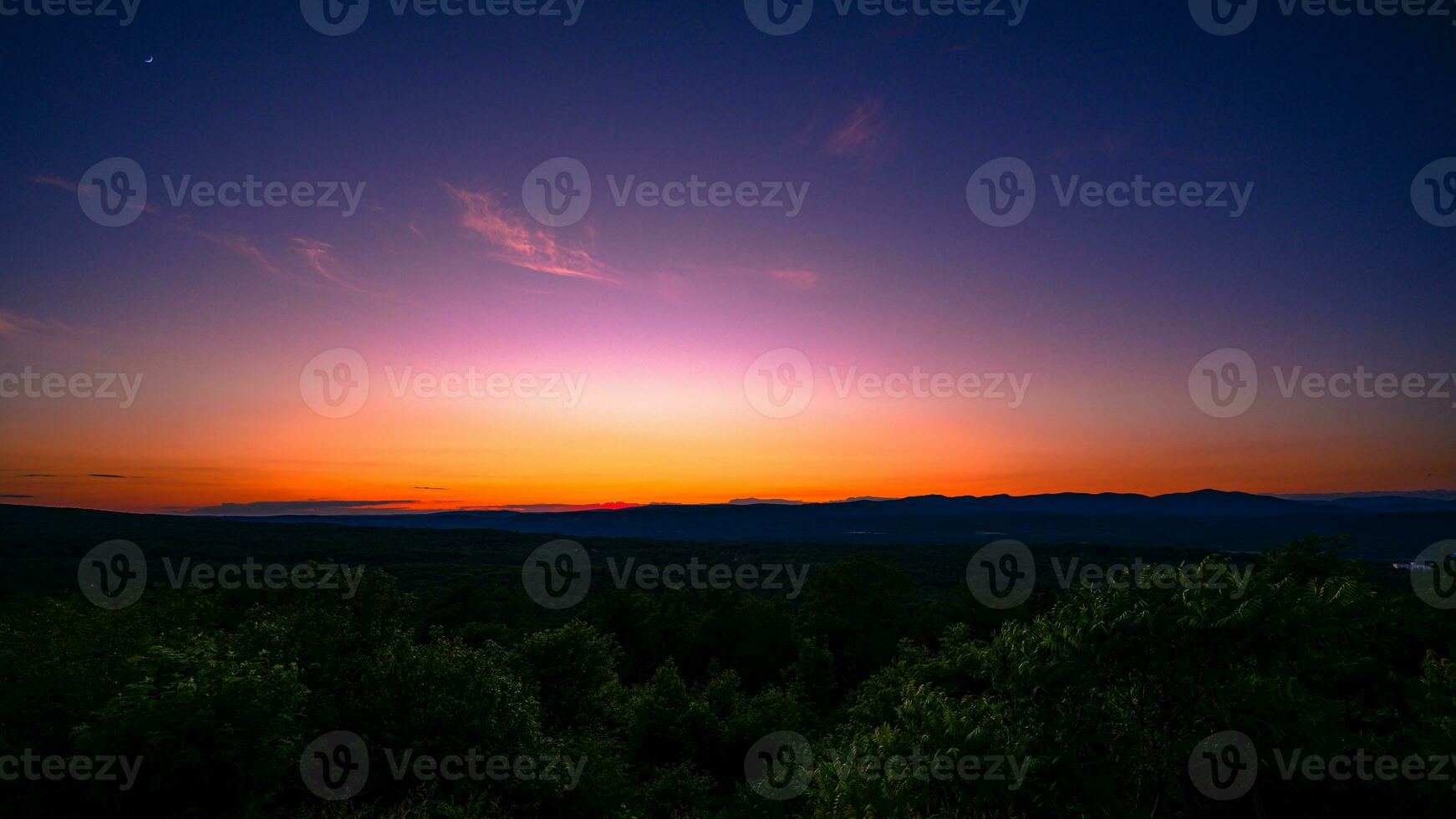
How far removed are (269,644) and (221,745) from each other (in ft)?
24.7

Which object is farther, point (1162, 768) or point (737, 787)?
point (737, 787)

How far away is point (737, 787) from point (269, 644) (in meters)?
19.0

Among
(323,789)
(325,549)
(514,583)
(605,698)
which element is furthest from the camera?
(325,549)

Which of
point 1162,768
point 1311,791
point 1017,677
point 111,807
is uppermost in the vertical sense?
point 1017,677

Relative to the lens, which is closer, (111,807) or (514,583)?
(111,807)

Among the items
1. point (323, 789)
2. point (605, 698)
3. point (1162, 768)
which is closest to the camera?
point (1162, 768)

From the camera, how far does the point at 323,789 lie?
17.7 metres

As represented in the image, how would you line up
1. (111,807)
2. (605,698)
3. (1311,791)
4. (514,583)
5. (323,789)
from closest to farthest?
(1311,791), (111,807), (323,789), (605,698), (514,583)

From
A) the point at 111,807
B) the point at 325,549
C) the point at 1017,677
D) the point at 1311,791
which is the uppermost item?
the point at 1017,677

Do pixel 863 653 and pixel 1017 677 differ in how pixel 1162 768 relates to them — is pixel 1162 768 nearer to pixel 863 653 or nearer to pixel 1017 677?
pixel 1017 677

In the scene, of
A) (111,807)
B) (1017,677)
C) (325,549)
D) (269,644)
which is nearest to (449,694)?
(269,644)

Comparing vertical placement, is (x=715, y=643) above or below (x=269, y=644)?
below

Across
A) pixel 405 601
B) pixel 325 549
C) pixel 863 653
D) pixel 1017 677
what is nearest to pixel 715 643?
pixel 863 653

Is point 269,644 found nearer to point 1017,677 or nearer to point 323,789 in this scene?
point 323,789
